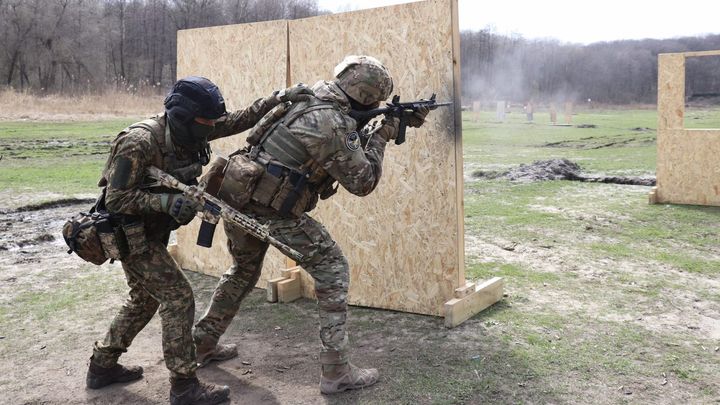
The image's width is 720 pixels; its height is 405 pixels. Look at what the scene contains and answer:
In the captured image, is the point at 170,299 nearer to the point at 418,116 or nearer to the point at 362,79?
the point at 362,79

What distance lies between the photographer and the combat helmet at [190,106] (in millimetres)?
4016

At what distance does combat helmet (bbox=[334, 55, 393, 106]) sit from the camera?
443cm

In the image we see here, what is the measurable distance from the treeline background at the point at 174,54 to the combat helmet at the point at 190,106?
3518cm

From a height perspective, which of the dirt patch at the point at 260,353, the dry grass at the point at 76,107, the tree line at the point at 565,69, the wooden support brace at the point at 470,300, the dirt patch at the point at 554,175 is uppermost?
the tree line at the point at 565,69

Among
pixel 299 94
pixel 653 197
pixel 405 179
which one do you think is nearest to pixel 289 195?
pixel 299 94

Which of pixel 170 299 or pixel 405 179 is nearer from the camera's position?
pixel 170 299

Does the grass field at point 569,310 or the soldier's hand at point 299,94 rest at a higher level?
the soldier's hand at point 299,94

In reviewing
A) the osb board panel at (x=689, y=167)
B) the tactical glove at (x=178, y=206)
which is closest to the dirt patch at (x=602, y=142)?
the osb board panel at (x=689, y=167)

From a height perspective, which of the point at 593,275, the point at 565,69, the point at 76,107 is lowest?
the point at 593,275

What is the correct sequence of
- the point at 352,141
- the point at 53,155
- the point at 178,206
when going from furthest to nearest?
1. the point at 53,155
2. the point at 352,141
3. the point at 178,206

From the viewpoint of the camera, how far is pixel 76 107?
30.2 metres

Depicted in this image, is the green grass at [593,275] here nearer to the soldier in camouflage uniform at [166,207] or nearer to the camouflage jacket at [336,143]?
the camouflage jacket at [336,143]

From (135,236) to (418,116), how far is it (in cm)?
220

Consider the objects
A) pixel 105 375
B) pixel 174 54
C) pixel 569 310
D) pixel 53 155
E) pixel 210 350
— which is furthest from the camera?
pixel 174 54
